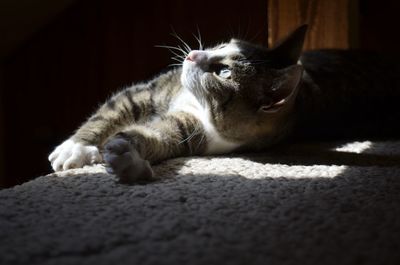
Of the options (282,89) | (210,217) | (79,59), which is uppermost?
(79,59)

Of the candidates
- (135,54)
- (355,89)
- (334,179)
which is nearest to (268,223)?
(334,179)

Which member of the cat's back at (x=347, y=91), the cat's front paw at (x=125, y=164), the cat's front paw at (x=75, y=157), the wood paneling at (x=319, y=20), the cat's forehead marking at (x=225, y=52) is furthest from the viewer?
the wood paneling at (x=319, y=20)

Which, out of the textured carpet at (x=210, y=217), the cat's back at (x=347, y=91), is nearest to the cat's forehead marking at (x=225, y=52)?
the cat's back at (x=347, y=91)

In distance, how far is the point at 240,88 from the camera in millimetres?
1430

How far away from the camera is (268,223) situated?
2.52 ft

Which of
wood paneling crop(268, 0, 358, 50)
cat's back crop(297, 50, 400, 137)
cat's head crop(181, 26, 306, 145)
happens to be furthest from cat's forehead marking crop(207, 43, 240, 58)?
wood paneling crop(268, 0, 358, 50)

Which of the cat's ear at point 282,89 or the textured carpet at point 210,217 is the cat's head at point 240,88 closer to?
the cat's ear at point 282,89

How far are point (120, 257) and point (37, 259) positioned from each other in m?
0.11

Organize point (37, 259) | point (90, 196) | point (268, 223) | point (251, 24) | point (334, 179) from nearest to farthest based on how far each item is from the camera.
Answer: point (37, 259) < point (268, 223) < point (90, 196) < point (334, 179) < point (251, 24)

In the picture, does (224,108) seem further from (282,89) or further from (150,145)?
(150,145)

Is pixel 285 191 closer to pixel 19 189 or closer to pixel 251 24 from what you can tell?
pixel 19 189

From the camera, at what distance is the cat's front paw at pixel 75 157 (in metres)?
1.23

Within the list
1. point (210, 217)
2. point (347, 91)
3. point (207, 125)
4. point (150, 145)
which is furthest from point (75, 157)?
point (347, 91)

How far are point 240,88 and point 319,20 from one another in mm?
1031
